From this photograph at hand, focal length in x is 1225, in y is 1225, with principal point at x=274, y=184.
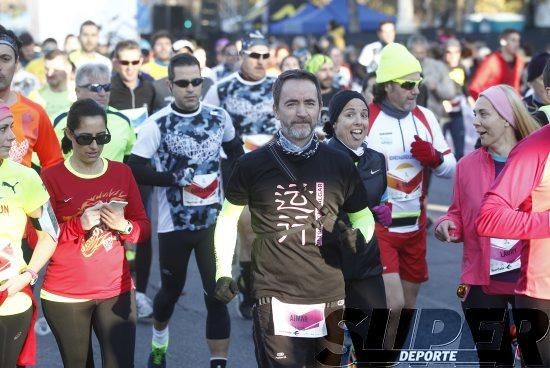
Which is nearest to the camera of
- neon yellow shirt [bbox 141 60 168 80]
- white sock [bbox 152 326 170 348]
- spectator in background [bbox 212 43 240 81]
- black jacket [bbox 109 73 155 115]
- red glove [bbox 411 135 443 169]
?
red glove [bbox 411 135 443 169]

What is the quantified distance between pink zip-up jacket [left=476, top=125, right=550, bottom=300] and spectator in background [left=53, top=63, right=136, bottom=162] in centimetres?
371

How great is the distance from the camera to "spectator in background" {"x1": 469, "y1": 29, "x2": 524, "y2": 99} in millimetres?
14633

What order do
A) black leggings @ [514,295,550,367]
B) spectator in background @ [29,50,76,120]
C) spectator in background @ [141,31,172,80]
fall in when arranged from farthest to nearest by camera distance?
spectator in background @ [141,31,172,80]
spectator in background @ [29,50,76,120]
black leggings @ [514,295,550,367]

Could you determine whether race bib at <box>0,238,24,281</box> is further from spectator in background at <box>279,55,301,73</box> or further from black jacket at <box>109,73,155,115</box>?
spectator in background at <box>279,55,301,73</box>

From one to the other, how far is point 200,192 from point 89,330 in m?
1.79

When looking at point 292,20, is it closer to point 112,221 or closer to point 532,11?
point 532,11

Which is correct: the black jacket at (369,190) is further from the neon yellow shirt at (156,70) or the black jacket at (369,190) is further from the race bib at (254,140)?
the neon yellow shirt at (156,70)

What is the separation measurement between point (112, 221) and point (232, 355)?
246 centimetres

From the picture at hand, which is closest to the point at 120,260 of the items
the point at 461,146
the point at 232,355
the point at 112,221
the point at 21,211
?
the point at 112,221

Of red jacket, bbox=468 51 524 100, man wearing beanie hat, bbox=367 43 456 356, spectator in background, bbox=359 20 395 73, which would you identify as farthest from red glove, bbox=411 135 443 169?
red jacket, bbox=468 51 524 100

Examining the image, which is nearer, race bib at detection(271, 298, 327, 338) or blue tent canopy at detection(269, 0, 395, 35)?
race bib at detection(271, 298, 327, 338)

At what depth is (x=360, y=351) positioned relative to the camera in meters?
6.74

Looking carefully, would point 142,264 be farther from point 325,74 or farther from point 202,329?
point 325,74

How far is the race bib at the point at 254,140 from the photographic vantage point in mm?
9859
